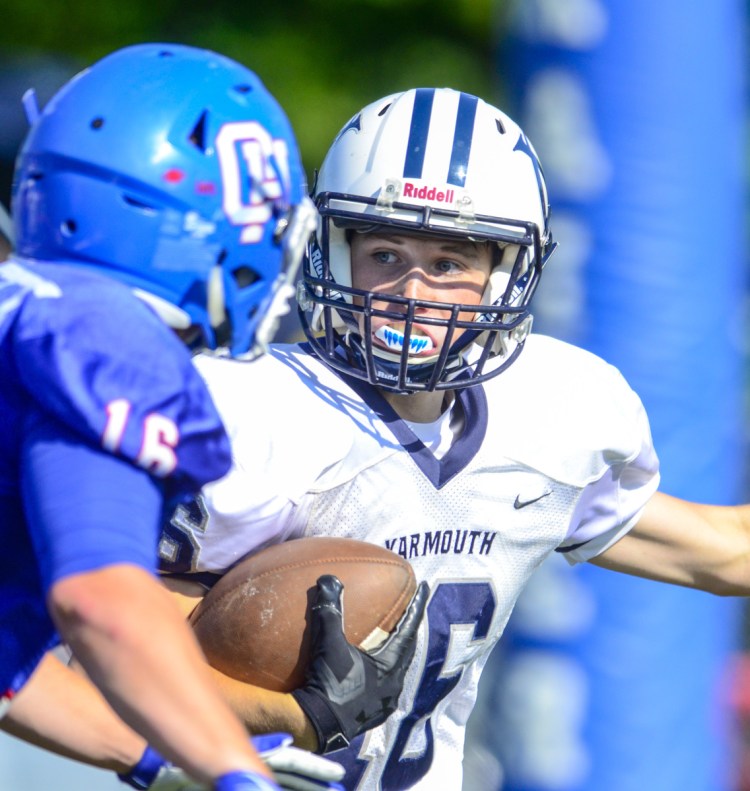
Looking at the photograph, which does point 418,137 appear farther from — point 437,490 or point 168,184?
point 168,184

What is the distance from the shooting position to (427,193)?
2.57 m

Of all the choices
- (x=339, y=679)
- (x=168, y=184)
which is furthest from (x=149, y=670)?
(x=339, y=679)

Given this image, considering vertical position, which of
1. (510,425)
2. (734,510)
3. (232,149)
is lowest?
(734,510)

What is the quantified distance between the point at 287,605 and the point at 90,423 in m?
0.75

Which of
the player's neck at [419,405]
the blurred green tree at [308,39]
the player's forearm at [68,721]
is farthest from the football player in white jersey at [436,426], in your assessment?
the blurred green tree at [308,39]

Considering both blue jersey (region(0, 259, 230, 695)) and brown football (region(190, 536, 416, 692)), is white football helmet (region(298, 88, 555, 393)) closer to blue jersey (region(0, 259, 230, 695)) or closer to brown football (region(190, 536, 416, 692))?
brown football (region(190, 536, 416, 692))

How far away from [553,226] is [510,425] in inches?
41.6

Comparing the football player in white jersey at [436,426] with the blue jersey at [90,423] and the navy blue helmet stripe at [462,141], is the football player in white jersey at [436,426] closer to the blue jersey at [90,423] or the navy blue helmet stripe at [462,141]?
the navy blue helmet stripe at [462,141]

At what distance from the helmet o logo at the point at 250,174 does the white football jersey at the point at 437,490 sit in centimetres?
55

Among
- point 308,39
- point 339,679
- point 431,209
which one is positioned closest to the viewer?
point 339,679

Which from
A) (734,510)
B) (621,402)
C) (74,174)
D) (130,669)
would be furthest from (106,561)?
(734,510)

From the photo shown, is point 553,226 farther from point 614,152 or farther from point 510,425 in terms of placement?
point 510,425

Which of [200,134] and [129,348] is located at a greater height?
[200,134]

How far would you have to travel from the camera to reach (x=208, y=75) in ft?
5.96
